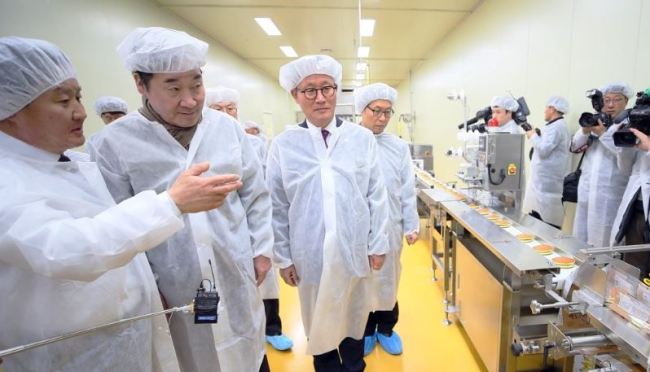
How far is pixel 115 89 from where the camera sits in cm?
275

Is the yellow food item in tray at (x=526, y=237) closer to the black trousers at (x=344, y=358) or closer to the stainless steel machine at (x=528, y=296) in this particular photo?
the stainless steel machine at (x=528, y=296)

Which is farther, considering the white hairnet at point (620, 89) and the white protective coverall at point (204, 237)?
the white hairnet at point (620, 89)

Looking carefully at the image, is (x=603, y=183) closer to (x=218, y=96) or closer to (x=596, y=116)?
(x=596, y=116)

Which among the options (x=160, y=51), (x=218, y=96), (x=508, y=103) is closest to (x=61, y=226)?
(x=160, y=51)

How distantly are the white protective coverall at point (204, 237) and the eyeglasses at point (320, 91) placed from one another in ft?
1.24

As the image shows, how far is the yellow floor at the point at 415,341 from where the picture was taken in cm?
173

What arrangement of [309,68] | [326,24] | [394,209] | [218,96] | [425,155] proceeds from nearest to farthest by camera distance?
[309,68] < [394,209] < [218,96] < [326,24] < [425,155]

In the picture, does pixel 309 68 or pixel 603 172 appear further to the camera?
pixel 603 172

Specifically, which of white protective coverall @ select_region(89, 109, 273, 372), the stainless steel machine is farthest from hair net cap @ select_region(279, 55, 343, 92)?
the stainless steel machine

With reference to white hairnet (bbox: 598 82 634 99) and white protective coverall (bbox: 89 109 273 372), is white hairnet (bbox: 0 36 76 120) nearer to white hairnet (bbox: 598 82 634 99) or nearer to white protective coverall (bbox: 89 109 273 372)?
white protective coverall (bbox: 89 109 273 372)

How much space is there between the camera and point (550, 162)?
2.55 m

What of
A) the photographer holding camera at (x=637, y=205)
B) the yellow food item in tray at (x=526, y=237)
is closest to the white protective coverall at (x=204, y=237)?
the yellow food item in tray at (x=526, y=237)

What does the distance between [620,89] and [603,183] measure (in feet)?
1.99

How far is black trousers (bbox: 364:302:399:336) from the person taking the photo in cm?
185
